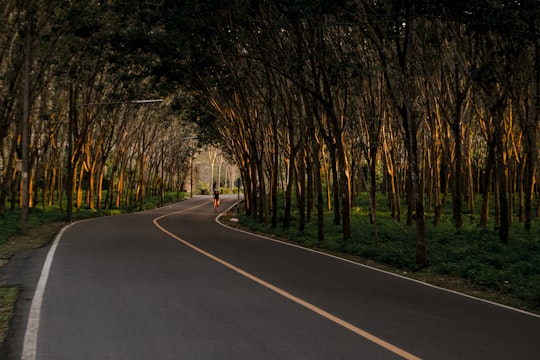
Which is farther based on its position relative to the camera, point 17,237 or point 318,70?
point 318,70

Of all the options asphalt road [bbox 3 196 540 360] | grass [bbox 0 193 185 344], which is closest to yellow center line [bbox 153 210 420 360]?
asphalt road [bbox 3 196 540 360]

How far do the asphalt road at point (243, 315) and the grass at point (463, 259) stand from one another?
4.65ft

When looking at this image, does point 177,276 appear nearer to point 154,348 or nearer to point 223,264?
point 223,264

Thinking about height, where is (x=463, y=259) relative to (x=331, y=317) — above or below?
below

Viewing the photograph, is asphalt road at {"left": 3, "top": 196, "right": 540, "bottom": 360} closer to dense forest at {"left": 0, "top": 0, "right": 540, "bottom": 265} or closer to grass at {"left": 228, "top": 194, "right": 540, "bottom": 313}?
grass at {"left": 228, "top": 194, "right": 540, "bottom": 313}

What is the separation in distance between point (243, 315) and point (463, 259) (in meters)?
8.97

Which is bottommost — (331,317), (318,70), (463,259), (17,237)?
(17,237)

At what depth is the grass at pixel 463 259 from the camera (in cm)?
1048

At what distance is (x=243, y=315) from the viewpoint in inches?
270

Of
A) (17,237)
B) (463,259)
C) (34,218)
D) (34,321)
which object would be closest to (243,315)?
(34,321)

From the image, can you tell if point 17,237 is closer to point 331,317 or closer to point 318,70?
point 318,70

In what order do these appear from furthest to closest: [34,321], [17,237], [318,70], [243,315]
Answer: [318,70], [17,237], [243,315], [34,321]

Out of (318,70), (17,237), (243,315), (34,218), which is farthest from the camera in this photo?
(34,218)

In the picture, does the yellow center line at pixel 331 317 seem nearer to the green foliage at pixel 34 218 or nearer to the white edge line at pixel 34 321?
the white edge line at pixel 34 321
